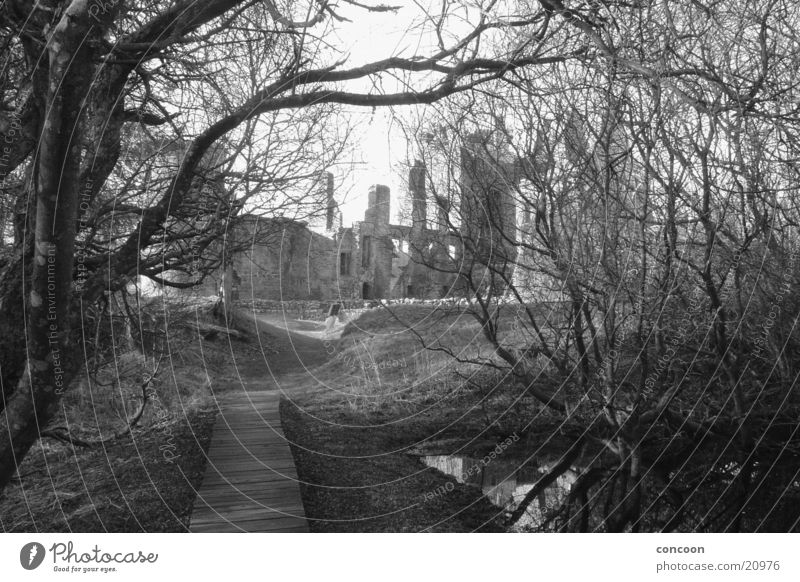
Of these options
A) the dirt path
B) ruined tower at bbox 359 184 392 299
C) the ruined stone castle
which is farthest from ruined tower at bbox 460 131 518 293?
the dirt path

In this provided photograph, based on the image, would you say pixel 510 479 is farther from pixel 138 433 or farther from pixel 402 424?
pixel 138 433

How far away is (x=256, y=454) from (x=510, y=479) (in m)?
0.80

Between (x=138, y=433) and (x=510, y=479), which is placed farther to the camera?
(x=510, y=479)

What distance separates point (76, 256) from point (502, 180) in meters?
1.12

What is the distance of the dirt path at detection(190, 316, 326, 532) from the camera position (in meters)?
1.30

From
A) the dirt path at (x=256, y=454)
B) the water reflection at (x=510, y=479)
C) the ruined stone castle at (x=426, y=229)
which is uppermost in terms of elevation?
the ruined stone castle at (x=426, y=229)

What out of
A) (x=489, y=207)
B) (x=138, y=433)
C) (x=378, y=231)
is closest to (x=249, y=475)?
(x=138, y=433)

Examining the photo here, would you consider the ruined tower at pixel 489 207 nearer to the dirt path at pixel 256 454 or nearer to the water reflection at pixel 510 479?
the water reflection at pixel 510 479

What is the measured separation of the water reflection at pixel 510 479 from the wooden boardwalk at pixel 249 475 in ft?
1.33

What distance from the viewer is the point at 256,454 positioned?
4.81ft

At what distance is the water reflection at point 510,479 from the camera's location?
159 centimetres

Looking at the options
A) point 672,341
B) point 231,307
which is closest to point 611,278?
point 672,341

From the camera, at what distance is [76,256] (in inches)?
54.7

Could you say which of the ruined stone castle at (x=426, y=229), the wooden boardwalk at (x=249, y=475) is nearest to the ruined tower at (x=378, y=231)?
the ruined stone castle at (x=426, y=229)
